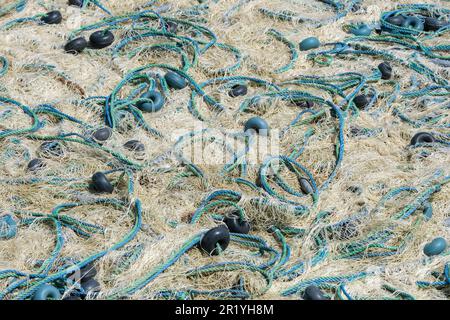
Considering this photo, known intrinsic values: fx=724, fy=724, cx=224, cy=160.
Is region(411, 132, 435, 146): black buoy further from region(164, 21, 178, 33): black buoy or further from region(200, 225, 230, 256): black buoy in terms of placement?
region(164, 21, 178, 33): black buoy

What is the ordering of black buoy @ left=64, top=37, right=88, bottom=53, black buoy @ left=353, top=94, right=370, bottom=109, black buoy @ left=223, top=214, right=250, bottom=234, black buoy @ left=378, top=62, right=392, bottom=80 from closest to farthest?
black buoy @ left=223, top=214, right=250, bottom=234
black buoy @ left=353, top=94, right=370, bottom=109
black buoy @ left=378, top=62, right=392, bottom=80
black buoy @ left=64, top=37, right=88, bottom=53

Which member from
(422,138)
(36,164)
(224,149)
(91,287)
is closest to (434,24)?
(422,138)

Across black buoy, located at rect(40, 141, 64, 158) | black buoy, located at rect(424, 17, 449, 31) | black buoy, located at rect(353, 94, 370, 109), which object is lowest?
black buoy, located at rect(424, 17, 449, 31)

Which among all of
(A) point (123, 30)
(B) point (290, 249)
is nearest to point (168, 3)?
(A) point (123, 30)

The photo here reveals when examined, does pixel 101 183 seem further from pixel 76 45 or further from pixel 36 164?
pixel 76 45

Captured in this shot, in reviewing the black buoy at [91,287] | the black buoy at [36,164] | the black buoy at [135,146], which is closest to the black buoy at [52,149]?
the black buoy at [36,164]

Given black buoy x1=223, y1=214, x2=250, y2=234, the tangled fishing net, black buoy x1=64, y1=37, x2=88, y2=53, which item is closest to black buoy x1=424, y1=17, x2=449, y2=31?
the tangled fishing net
